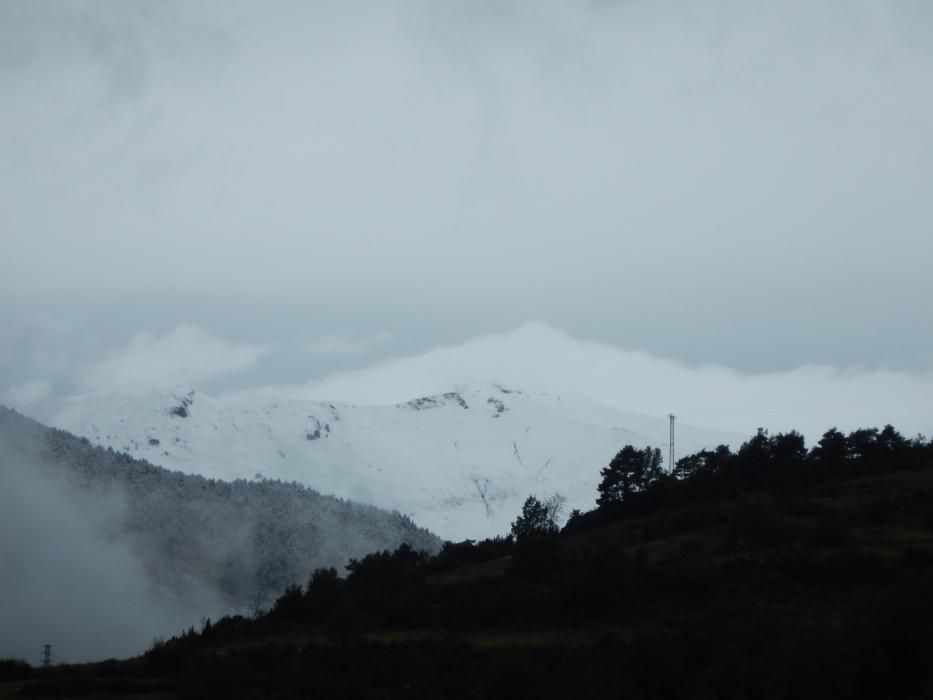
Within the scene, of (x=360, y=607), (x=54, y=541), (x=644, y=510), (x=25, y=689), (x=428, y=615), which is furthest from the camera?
(x=54, y=541)

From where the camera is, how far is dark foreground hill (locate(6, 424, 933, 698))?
37469 millimetres

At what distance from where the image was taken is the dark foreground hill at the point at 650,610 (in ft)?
123

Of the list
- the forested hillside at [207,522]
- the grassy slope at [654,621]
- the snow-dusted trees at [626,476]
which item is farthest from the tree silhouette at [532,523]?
the forested hillside at [207,522]

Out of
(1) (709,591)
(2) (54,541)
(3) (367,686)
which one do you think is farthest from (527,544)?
(2) (54,541)

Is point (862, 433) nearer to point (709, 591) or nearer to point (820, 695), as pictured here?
point (709, 591)

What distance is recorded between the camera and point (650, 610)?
184 feet

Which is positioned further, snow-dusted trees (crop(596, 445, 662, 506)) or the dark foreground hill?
snow-dusted trees (crop(596, 445, 662, 506))

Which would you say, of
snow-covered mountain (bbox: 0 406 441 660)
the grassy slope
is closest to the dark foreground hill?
the grassy slope

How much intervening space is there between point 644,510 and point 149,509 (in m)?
58.8

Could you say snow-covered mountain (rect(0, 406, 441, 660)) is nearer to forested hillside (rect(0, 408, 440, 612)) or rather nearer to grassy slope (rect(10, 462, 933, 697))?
forested hillside (rect(0, 408, 440, 612))

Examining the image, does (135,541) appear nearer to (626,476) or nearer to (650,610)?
(626,476)

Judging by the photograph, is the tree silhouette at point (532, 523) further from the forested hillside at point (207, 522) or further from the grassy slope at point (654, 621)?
the forested hillside at point (207, 522)

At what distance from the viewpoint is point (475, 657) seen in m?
46.4

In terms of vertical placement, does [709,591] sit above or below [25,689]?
above
